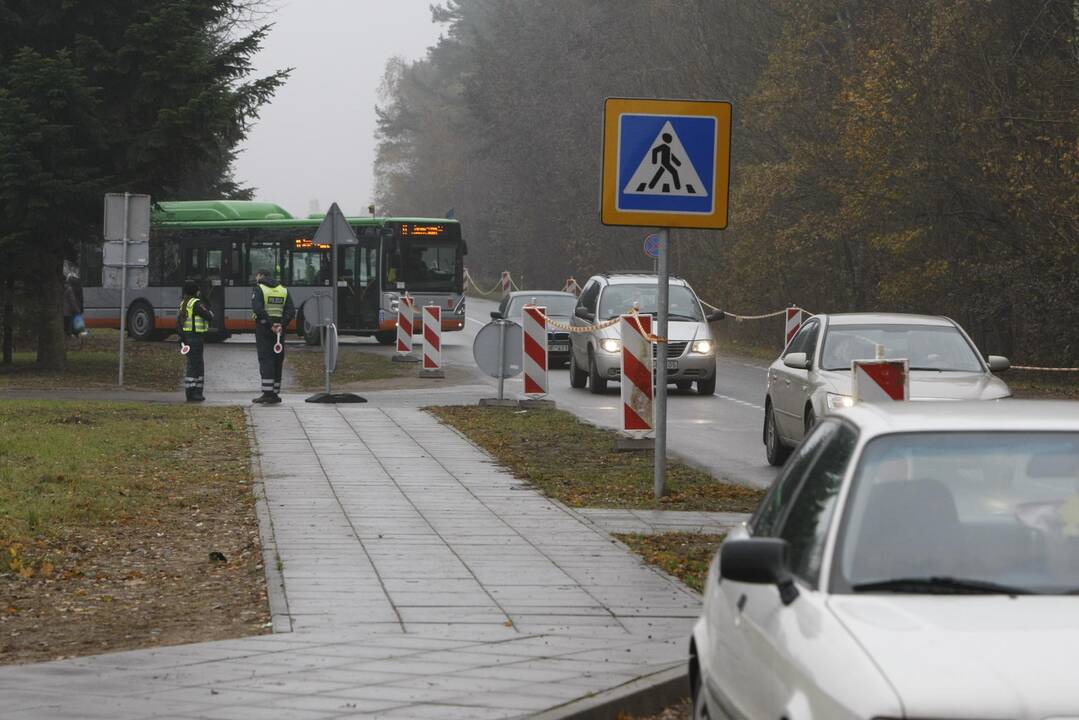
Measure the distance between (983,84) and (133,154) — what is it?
15804 mm

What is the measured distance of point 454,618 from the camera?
866 centimetres

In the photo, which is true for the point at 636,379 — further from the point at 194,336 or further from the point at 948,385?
the point at 194,336

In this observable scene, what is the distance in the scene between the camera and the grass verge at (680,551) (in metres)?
10.2

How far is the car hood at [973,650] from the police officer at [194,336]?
22064mm

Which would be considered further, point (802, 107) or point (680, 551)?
point (802, 107)

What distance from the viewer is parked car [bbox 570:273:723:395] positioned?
27.9 m

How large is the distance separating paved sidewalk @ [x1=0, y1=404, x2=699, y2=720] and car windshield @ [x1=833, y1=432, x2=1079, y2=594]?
2.10 meters

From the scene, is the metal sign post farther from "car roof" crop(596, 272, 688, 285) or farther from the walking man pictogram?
"car roof" crop(596, 272, 688, 285)

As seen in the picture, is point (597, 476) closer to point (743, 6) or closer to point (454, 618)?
point (454, 618)

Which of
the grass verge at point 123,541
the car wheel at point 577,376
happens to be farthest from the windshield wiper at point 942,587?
the car wheel at point 577,376

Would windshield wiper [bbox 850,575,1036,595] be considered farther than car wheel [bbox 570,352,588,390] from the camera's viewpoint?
No

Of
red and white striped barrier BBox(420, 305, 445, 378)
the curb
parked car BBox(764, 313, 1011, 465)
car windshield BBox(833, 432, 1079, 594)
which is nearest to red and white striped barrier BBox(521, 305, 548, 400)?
parked car BBox(764, 313, 1011, 465)

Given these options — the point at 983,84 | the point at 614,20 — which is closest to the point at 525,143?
the point at 614,20

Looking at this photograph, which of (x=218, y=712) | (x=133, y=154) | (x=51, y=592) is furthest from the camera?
(x=133, y=154)
